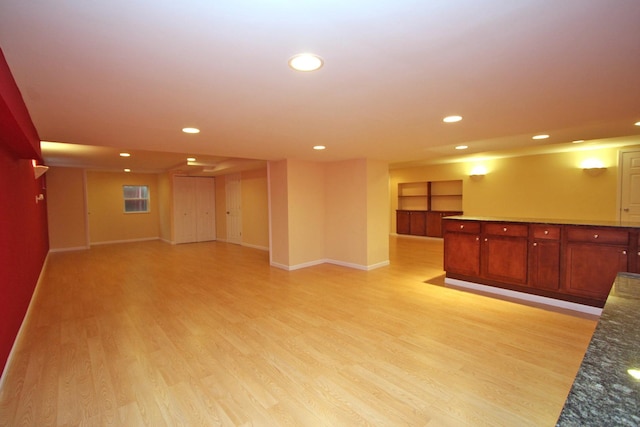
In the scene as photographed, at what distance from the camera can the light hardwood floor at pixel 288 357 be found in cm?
192

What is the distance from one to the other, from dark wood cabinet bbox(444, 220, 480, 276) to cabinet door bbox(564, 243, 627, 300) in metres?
1.03

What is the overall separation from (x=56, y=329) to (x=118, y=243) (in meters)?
6.93

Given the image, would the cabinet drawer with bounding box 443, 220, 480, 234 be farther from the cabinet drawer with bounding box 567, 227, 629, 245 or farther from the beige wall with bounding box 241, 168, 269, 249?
the beige wall with bounding box 241, 168, 269, 249

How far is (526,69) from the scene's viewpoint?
5.78 ft

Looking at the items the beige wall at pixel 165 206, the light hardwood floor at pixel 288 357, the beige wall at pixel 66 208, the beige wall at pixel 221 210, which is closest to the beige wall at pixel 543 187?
the light hardwood floor at pixel 288 357

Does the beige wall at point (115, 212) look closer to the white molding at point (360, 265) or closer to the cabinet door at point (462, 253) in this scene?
the white molding at point (360, 265)

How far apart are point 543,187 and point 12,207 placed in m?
8.97

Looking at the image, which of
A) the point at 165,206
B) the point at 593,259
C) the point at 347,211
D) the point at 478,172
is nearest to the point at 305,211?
the point at 347,211

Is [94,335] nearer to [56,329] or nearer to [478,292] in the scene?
[56,329]

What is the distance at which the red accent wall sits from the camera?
182 cm

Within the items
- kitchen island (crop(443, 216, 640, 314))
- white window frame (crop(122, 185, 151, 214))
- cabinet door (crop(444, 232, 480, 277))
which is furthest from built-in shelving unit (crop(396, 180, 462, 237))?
white window frame (crop(122, 185, 151, 214))

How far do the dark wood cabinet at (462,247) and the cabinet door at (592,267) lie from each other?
3.37 ft

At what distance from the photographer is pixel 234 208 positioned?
29.6 ft

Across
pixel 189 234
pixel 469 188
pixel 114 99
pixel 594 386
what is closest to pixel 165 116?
pixel 114 99
